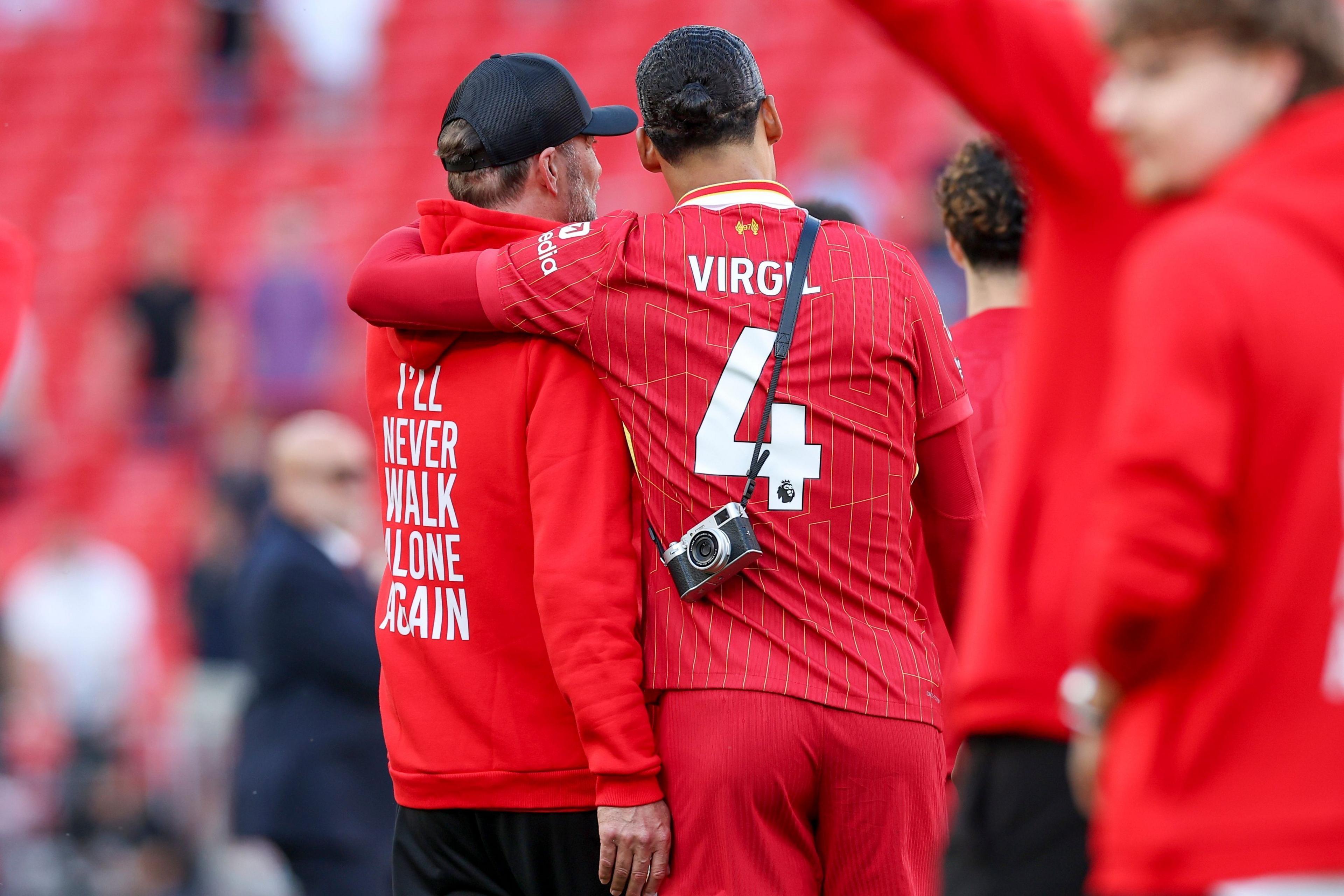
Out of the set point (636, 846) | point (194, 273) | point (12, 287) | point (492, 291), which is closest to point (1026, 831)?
point (636, 846)

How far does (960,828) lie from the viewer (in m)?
1.99

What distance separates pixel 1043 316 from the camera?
1.93 meters

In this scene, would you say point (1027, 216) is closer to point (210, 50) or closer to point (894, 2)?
point (894, 2)

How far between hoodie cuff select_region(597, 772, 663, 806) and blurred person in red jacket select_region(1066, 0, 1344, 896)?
1.14 m

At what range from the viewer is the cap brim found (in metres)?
3.13

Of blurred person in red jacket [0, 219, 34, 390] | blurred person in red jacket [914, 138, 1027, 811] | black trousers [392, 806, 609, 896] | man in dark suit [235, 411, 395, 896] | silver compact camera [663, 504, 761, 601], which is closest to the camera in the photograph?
silver compact camera [663, 504, 761, 601]

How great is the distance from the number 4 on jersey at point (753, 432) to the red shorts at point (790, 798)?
344mm

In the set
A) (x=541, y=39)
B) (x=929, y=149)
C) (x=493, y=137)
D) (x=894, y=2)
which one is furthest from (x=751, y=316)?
(x=541, y=39)

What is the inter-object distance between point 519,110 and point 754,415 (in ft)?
2.47

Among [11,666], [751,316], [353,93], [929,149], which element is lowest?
[11,666]

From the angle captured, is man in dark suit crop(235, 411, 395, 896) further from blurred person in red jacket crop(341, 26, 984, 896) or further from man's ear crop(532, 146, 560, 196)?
blurred person in red jacket crop(341, 26, 984, 896)

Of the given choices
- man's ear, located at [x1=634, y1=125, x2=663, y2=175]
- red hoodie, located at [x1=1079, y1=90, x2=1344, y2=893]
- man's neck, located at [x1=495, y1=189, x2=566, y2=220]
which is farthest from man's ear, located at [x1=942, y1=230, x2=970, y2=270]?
red hoodie, located at [x1=1079, y1=90, x2=1344, y2=893]

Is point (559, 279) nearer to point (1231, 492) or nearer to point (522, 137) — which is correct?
point (522, 137)

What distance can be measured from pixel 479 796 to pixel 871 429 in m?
0.92
